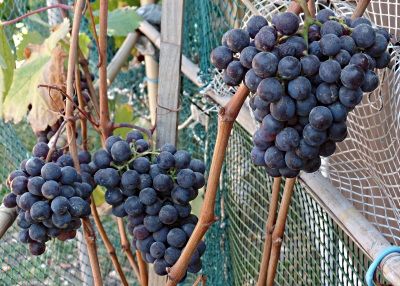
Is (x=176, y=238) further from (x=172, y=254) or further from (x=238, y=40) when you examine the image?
(x=238, y=40)

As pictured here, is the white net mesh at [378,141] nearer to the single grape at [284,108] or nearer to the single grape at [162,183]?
the single grape at [162,183]

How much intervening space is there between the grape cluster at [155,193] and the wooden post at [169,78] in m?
0.12

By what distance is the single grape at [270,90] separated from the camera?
24.3 inches

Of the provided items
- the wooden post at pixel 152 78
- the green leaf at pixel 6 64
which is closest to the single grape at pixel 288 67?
the green leaf at pixel 6 64

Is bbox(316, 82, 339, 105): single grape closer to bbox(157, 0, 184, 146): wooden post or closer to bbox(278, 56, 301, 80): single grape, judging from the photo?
bbox(278, 56, 301, 80): single grape

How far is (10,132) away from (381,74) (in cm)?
97

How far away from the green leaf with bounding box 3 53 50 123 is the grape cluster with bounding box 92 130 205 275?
0.42 m

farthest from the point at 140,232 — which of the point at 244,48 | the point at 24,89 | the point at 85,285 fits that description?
the point at 85,285

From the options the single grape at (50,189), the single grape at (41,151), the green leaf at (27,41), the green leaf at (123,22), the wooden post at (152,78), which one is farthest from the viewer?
the wooden post at (152,78)

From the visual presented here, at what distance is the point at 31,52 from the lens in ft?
4.63

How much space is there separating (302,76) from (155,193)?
36cm

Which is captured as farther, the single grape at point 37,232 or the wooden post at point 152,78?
the wooden post at point 152,78

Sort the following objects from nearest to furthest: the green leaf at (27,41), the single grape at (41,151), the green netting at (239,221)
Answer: the single grape at (41,151)
the green netting at (239,221)
the green leaf at (27,41)

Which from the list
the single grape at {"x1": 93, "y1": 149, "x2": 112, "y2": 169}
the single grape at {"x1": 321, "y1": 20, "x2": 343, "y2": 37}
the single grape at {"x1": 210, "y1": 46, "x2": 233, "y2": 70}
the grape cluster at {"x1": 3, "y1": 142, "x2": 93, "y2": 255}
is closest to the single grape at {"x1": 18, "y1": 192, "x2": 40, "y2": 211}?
the grape cluster at {"x1": 3, "y1": 142, "x2": 93, "y2": 255}
